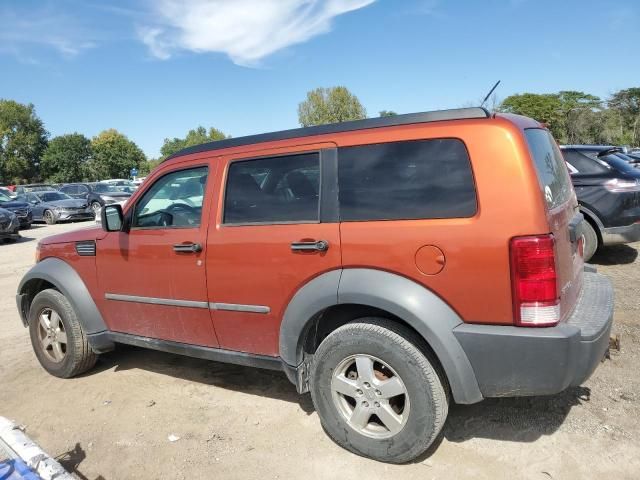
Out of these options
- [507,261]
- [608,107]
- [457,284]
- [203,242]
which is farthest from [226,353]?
[608,107]

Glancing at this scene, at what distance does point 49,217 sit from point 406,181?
20984 millimetres

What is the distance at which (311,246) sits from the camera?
2816 millimetres

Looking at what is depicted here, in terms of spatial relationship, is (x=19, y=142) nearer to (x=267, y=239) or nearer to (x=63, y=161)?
(x=63, y=161)

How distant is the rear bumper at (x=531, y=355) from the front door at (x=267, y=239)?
861mm

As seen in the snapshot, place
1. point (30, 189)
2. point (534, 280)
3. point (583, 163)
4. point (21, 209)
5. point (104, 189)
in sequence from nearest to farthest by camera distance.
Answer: point (534, 280) → point (583, 163) → point (21, 209) → point (104, 189) → point (30, 189)

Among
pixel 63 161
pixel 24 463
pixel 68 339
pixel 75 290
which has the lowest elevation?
pixel 24 463

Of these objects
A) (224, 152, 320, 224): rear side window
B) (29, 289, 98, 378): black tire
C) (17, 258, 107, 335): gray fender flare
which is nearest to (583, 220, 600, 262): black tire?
(224, 152, 320, 224): rear side window

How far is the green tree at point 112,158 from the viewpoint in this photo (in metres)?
76.7

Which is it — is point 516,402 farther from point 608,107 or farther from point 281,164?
point 608,107

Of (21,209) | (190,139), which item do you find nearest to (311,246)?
(21,209)

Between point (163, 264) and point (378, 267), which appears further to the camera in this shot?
point (163, 264)

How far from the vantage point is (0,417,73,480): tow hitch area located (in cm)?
249

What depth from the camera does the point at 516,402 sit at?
335cm

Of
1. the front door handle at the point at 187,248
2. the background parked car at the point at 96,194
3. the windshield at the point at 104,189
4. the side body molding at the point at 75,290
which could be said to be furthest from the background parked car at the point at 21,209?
the front door handle at the point at 187,248
